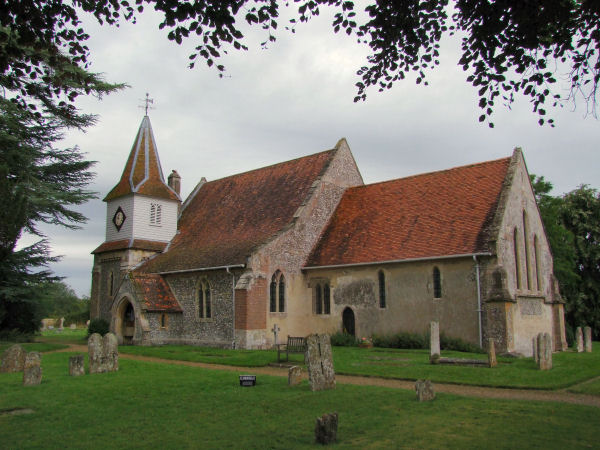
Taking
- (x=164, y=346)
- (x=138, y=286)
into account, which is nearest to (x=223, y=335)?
(x=164, y=346)

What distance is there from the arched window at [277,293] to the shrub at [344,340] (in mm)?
3109

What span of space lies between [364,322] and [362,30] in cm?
Result: 1822

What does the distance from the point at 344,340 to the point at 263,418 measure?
15.9m

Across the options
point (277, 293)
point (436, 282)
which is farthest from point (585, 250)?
point (277, 293)

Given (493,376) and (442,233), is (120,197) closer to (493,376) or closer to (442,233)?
(442,233)

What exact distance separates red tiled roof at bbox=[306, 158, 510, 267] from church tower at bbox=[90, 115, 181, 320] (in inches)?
426

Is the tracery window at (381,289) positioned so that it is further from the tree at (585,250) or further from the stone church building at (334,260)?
the tree at (585,250)

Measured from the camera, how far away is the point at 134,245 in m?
31.5

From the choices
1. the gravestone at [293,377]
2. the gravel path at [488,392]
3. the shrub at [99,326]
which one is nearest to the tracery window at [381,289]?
the gravel path at [488,392]

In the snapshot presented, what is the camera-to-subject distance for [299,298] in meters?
27.6

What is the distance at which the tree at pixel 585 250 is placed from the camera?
37.8m

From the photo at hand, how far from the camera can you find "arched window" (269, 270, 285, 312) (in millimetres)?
26359

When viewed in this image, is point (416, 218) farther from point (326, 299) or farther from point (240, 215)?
point (240, 215)

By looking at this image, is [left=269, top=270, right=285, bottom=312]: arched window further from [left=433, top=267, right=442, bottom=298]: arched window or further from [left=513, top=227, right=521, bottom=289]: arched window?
[left=513, top=227, right=521, bottom=289]: arched window
